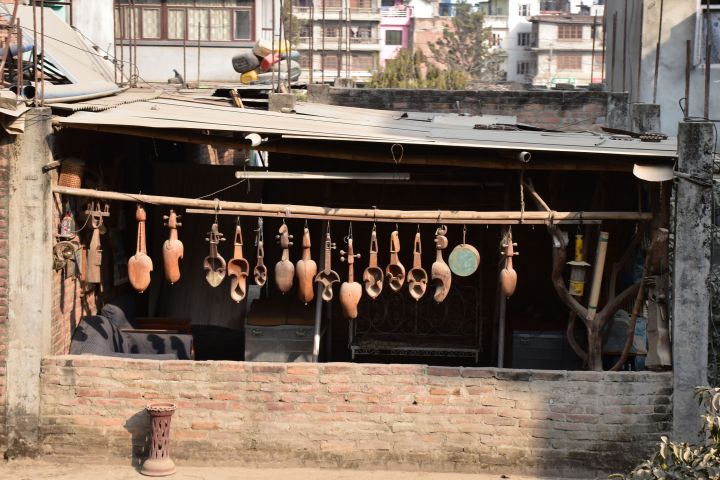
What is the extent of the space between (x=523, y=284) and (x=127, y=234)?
3.87 meters

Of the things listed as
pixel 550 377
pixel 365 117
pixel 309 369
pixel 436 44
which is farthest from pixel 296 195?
pixel 436 44

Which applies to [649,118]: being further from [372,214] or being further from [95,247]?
[95,247]

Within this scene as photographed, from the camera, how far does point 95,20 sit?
727 inches

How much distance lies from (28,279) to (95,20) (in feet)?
35.6

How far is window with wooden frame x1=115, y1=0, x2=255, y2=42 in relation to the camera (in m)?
21.6

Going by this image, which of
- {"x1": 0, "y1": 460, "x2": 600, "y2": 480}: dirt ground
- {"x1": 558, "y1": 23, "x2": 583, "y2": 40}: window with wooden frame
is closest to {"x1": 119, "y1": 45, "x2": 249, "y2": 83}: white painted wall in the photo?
{"x1": 0, "y1": 460, "x2": 600, "y2": 480}: dirt ground

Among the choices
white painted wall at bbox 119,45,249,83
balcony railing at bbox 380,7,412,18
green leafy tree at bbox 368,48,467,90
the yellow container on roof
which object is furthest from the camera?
balcony railing at bbox 380,7,412,18

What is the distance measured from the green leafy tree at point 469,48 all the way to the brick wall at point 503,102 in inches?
1917

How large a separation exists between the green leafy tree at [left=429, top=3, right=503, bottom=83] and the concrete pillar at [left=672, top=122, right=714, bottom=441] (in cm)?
5602

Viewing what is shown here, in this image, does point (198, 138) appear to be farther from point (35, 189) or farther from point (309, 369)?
point (309, 369)

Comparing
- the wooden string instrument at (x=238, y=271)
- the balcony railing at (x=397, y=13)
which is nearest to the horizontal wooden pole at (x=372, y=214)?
Answer: the wooden string instrument at (x=238, y=271)

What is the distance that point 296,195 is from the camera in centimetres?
1096

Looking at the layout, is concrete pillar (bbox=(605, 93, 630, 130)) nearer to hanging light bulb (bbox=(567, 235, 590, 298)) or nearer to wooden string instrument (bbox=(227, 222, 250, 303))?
hanging light bulb (bbox=(567, 235, 590, 298))

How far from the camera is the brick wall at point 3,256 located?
836cm
